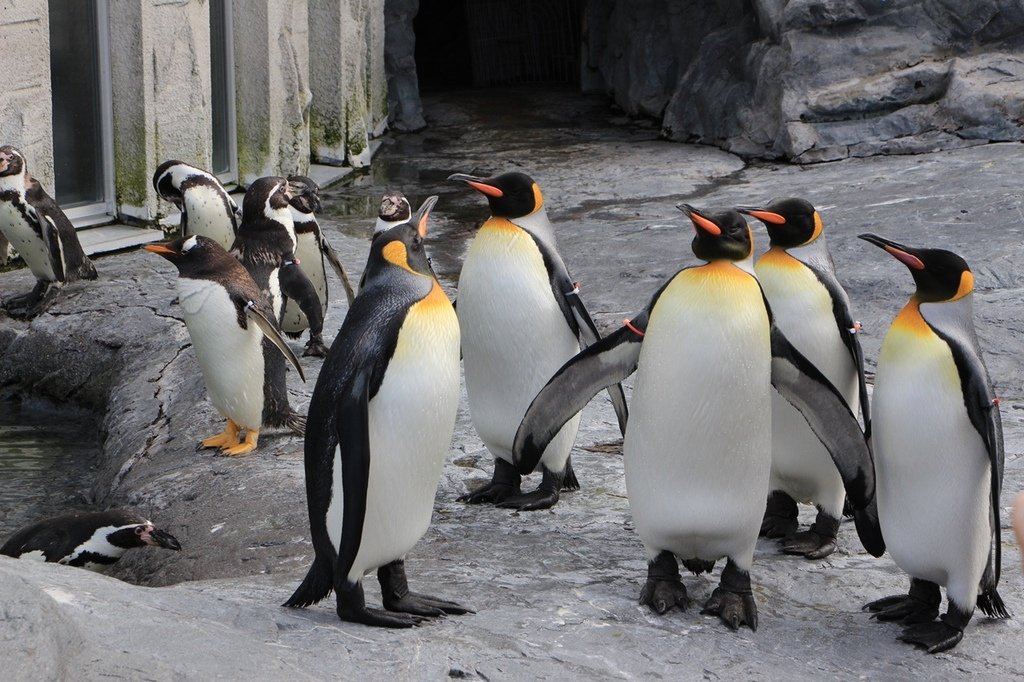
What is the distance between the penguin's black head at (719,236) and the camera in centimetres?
337

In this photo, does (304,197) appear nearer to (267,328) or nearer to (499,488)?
(267,328)

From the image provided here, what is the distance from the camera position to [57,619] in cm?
244

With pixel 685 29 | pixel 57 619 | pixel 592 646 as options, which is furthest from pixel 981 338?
pixel 685 29

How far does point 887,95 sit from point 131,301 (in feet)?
22.7

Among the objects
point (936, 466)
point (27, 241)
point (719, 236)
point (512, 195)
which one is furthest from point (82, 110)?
point (936, 466)

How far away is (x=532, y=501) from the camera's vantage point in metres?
4.30

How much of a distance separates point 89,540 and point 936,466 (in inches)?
107

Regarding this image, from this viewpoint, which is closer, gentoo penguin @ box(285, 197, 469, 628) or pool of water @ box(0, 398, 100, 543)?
gentoo penguin @ box(285, 197, 469, 628)

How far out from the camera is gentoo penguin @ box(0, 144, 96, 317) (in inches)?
269

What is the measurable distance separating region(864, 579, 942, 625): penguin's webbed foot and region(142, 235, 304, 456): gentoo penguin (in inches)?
92.8

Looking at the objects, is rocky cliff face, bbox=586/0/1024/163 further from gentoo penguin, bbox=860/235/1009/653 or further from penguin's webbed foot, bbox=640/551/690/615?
penguin's webbed foot, bbox=640/551/690/615

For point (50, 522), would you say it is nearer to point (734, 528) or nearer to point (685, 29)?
point (734, 528)

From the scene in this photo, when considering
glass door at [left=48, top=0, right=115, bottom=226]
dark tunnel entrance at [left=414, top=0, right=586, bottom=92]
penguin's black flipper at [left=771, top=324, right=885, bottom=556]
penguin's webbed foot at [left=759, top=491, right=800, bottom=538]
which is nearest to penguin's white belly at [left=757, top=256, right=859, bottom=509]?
penguin's webbed foot at [left=759, top=491, right=800, bottom=538]

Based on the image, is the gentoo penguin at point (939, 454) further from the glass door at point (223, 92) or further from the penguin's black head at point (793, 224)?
the glass door at point (223, 92)
